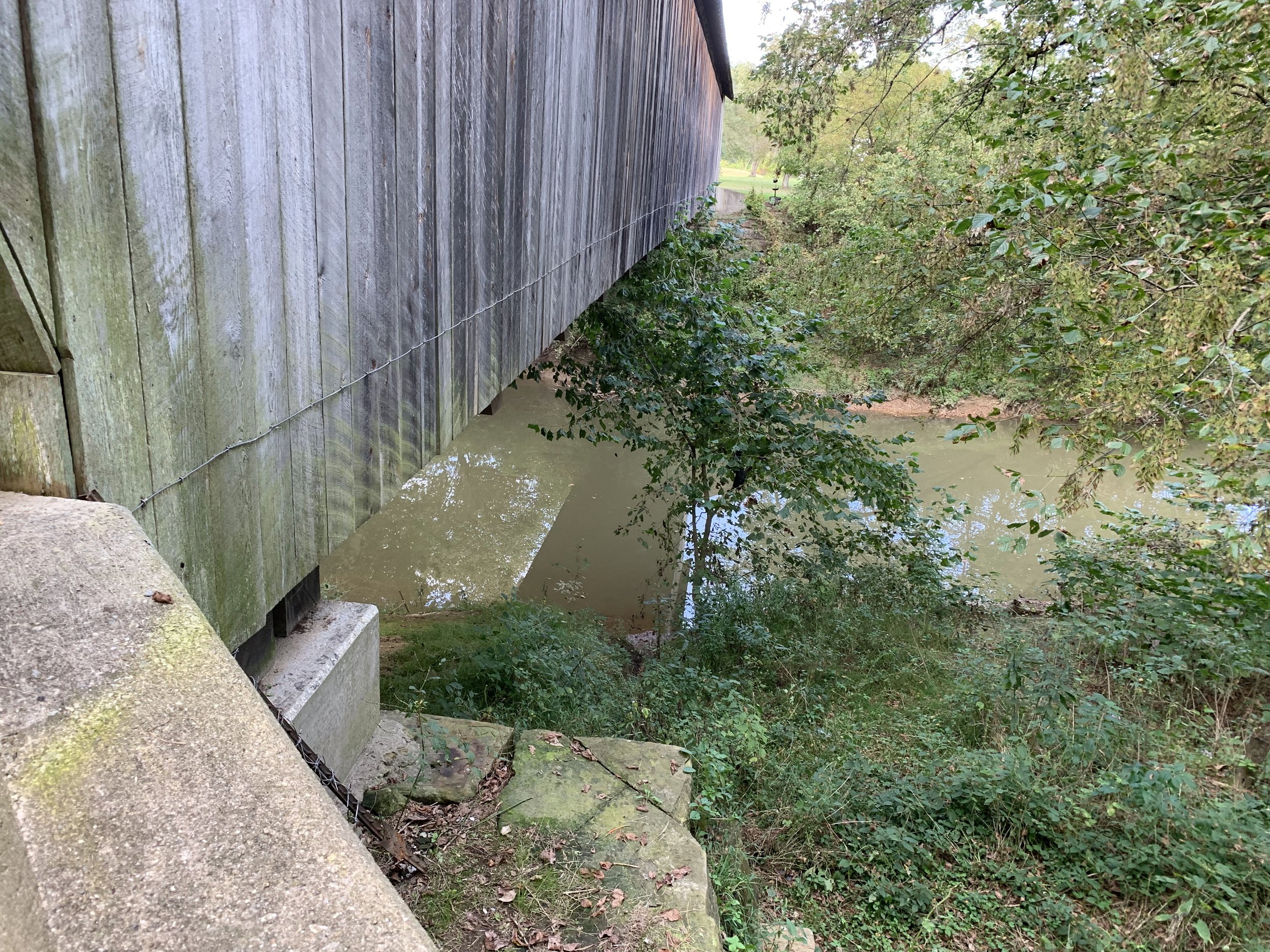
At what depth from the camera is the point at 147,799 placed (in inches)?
26.7

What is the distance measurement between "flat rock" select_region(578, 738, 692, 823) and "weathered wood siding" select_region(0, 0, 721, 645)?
1.47 m

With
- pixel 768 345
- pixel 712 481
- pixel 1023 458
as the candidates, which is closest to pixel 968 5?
pixel 768 345

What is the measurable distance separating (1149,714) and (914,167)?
6506 mm

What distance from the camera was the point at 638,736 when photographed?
463cm

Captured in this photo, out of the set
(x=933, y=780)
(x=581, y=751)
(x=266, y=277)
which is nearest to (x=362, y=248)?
(x=266, y=277)

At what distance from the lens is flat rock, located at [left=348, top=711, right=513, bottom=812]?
9.34ft

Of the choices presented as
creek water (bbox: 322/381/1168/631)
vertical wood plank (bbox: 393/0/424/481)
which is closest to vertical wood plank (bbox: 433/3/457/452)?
vertical wood plank (bbox: 393/0/424/481)

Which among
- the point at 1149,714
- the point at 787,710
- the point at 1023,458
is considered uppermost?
the point at 1149,714

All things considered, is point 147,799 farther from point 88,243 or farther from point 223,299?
point 223,299

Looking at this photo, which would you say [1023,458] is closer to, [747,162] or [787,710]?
[787,710]

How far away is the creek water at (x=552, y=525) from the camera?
10.1 meters

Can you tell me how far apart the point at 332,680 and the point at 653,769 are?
1373mm

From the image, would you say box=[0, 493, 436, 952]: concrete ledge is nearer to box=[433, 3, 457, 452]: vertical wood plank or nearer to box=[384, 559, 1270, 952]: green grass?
box=[433, 3, 457, 452]: vertical wood plank

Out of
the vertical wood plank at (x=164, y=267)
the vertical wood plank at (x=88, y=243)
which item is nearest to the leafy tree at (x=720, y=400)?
the vertical wood plank at (x=164, y=267)
